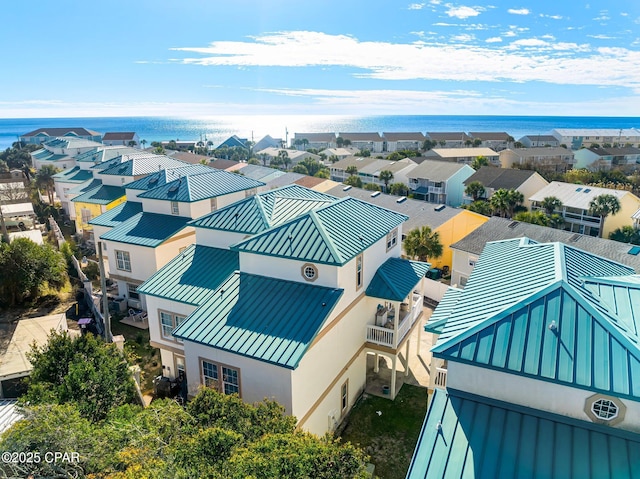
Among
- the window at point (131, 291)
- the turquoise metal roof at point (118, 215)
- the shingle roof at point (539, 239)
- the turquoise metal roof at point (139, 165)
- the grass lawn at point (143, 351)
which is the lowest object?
the grass lawn at point (143, 351)

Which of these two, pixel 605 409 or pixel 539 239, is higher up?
pixel 605 409

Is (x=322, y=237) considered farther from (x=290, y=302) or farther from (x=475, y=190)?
(x=475, y=190)

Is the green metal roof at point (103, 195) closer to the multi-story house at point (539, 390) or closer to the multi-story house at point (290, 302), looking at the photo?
the multi-story house at point (290, 302)

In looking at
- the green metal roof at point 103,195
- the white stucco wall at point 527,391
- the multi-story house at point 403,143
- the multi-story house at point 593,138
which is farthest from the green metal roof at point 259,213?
the multi-story house at point 593,138

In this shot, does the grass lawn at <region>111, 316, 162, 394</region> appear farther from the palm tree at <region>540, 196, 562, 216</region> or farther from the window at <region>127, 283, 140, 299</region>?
the palm tree at <region>540, 196, 562, 216</region>

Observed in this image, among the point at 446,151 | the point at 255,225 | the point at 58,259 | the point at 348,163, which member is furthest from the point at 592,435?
the point at 446,151

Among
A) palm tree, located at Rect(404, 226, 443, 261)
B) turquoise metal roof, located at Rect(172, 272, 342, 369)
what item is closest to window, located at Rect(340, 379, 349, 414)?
turquoise metal roof, located at Rect(172, 272, 342, 369)

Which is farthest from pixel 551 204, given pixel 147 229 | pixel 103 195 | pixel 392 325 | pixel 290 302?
pixel 103 195
